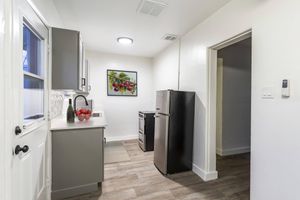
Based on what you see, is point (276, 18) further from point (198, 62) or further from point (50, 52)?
point (50, 52)

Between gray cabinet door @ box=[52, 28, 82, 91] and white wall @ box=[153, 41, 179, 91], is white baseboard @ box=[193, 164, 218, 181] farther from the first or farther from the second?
gray cabinet door @ box=[52, 28, 82, 91]

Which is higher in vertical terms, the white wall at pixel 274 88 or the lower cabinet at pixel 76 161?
the white wall at pixel 274 88

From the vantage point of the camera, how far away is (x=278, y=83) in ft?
4.59

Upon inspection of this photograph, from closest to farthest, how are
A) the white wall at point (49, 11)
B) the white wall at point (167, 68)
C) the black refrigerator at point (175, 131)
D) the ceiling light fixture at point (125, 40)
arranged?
the white wall at point (49, 11) < the black refrigerator at point (175, 131) < the ceiling light fixture at point (125, 40) < the white wall at point (167, 68)

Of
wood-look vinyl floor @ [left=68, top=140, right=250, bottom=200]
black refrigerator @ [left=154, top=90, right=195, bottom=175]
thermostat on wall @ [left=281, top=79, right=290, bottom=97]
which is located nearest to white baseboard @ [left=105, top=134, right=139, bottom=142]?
wood-look vinyl floor @ [left=68, top=140, right=250, bottom=200]

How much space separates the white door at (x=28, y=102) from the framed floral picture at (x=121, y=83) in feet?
8.55

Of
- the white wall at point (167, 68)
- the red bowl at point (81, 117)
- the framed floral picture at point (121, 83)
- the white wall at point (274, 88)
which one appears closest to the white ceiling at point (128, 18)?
the white wall at point (167, 68)

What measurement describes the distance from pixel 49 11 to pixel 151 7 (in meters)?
1.31

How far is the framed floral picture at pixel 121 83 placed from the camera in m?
4.32

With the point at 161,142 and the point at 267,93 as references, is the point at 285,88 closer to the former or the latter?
the point at 267,93

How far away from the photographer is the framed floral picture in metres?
4.32

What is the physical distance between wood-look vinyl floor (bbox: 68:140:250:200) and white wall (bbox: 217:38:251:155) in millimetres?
608

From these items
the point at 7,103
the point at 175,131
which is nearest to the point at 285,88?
the point at 175,131

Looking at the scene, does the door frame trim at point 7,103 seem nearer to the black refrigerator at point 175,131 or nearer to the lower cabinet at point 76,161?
the lower cabinet at point 76,161
